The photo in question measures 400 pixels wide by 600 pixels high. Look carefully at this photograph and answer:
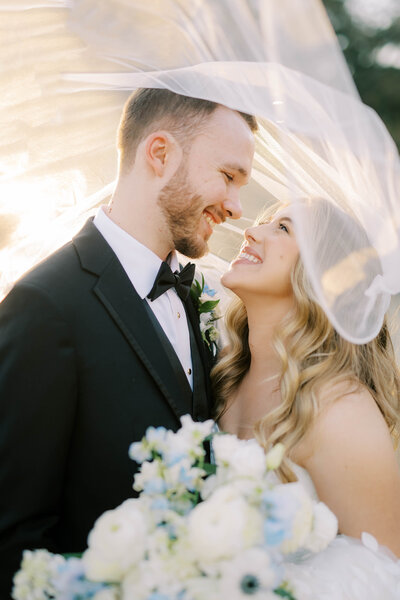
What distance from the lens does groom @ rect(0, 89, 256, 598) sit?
6.77 feet

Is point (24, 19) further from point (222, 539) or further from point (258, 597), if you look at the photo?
point (258, 597)

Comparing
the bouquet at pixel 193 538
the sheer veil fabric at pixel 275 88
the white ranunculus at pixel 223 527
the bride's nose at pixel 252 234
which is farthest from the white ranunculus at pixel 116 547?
the bride's nose at pixel 252 234

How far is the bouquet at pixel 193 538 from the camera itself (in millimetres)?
1315

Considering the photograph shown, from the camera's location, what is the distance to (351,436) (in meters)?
2.53

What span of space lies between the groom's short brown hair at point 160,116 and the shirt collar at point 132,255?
34 cm

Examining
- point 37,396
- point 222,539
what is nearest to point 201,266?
point 37,396

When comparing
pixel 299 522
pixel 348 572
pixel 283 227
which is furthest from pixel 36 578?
pixel 283 227

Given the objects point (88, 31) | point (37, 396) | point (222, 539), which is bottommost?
point (222, 539)

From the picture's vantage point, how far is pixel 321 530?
152 cm

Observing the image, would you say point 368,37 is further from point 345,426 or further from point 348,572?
point 348,572

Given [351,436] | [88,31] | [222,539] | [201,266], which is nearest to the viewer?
[222,539]

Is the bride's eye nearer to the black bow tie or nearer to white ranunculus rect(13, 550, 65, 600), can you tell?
the black bow tie

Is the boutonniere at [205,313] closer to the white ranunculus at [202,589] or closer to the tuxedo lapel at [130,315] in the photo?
the tuxedo lapel at [130,315]

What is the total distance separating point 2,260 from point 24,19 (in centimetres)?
162
